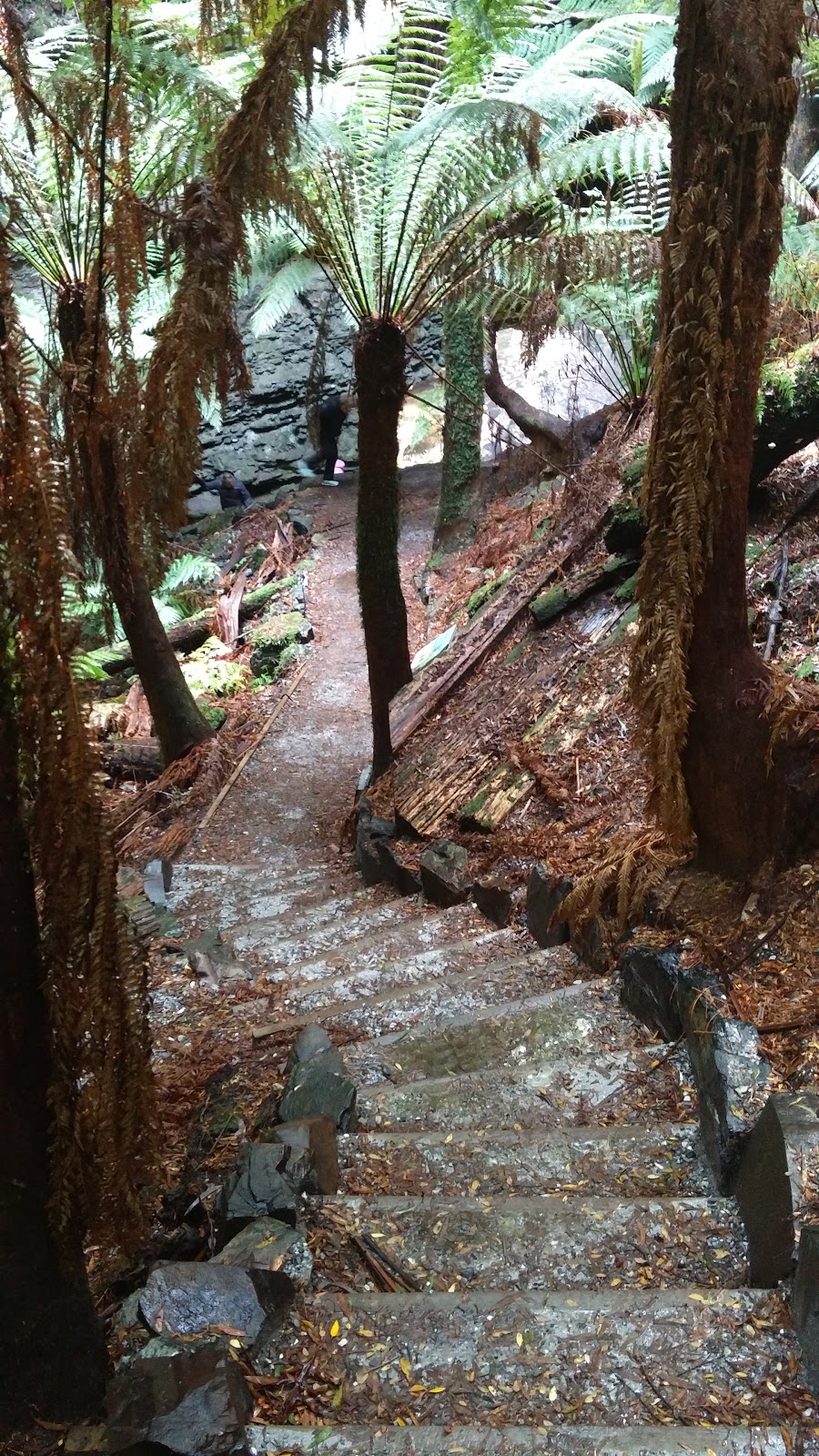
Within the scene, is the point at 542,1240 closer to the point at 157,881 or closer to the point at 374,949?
the point at 374,949

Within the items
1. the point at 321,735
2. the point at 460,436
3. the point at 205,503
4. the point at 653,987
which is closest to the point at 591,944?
the point at 653,987

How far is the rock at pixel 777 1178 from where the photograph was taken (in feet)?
5.82

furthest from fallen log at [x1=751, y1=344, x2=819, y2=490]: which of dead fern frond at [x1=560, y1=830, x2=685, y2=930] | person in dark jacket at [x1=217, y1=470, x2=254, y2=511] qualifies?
person in dark jacket at [x1=217, y1=470, x2=254, y2=511]

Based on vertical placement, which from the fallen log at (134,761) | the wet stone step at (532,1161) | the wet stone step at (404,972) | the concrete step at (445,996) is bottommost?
the fallen log at (134,761)

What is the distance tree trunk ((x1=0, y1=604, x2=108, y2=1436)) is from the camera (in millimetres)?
1448

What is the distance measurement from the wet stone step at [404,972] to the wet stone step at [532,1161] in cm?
113

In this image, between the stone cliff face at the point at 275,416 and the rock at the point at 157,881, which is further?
the stone cliff face at the point at 275,416

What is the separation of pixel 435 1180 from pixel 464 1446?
0.77 metres

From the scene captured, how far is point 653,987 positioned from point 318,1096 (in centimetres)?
99

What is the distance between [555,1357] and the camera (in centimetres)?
170

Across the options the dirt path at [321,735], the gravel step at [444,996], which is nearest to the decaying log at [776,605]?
the gravel step at [444,996]

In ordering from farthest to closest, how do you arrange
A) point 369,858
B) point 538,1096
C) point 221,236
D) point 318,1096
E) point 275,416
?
point 275,416 < point 369,858 < point 221,236 < point 538,1096 < point 318,1096

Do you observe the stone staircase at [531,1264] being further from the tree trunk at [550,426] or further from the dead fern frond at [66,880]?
the tree trunk at [550,426]

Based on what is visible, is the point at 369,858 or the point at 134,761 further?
the point at 134,761
